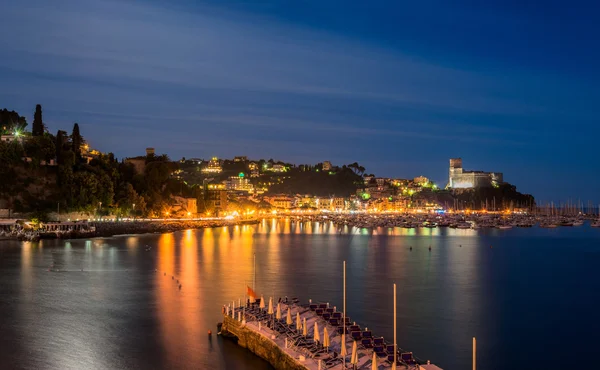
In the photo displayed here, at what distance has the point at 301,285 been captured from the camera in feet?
113

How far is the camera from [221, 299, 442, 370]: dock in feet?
50.4

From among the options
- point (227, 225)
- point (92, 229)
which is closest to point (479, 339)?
point (92, 229)

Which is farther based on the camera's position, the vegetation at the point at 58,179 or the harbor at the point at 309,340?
the vegetation at the point at 58,179

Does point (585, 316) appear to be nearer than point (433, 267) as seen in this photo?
Yes

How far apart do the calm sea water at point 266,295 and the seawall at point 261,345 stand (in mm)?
325

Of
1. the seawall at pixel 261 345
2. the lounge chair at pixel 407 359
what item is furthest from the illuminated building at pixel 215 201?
the lounge chair at pixel 407 359

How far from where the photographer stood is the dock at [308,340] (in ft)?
50.4

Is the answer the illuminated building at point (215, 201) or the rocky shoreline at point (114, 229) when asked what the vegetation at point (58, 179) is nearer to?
the rocky shoreline at point (114, 229)

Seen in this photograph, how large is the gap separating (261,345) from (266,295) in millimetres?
11997

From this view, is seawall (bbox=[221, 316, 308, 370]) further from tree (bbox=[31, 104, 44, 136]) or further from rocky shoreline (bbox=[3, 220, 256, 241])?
tree (bbox=[31, 104, 44, 136])

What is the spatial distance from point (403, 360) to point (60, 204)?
215 ft

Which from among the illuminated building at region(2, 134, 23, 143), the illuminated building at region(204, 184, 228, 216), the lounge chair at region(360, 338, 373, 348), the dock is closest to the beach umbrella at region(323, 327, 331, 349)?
the dock

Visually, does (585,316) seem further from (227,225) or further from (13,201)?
(227,225)

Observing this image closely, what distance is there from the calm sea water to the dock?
0.67 metres
